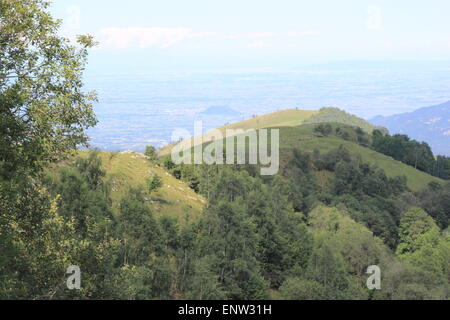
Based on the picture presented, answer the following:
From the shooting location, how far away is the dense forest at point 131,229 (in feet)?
52.4

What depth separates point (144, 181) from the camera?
78812mm

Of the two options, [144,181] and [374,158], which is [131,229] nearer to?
[144,181]

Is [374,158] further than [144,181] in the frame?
Yes

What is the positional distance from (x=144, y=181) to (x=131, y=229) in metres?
35.7

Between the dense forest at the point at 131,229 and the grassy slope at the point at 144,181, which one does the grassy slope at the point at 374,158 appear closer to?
the dense forest at the point at 131,229

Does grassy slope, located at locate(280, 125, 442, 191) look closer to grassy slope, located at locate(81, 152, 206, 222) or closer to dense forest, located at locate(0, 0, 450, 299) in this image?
dense forest, located at locate(0, 0, 450, 299)

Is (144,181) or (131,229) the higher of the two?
(144,181)

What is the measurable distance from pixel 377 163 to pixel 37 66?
17868cm

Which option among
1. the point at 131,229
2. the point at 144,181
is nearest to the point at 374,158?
the point at 144,181

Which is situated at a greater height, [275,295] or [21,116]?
[21,116]

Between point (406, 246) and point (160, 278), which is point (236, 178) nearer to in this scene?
point (160, 278)

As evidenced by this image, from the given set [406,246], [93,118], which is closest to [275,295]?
[93,118]

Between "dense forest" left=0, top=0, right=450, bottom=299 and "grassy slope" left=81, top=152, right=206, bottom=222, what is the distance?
2.05 metres

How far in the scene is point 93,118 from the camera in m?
17.9
